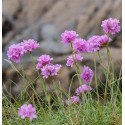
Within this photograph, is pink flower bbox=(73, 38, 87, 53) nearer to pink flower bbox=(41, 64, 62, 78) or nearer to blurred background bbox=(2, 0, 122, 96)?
pink flower bbox=(41, 64, 62, 78)

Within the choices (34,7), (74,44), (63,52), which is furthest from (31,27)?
(74,44)

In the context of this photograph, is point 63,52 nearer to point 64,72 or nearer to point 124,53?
point 64,72

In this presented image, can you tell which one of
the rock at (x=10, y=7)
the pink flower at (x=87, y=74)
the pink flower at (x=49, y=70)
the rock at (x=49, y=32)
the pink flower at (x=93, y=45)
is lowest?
the pink flower at (x=49, y=70)

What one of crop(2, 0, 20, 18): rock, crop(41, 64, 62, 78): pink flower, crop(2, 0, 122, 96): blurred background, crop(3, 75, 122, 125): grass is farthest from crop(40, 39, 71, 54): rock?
crop(41, 64, 62, 78): pink flower

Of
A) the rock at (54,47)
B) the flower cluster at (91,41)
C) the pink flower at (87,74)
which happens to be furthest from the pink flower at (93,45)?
the rock at (54,47)

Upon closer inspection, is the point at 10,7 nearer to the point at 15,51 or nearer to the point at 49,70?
the point at 15,51

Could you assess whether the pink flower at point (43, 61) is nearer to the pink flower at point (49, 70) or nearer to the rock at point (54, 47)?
the pink flower at point (49, 70)
